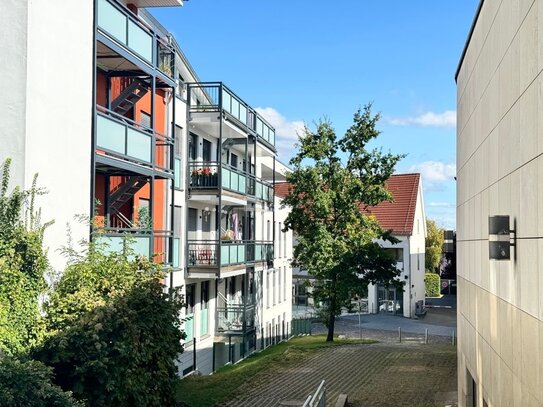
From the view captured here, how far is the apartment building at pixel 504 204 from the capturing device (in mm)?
6715

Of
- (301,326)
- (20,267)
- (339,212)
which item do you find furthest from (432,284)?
(20,267)

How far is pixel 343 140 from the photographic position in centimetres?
3097

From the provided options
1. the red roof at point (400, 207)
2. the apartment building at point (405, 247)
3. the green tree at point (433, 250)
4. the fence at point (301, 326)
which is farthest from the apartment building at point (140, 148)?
the green tree at point (433, 250)

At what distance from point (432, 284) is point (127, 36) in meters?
52.1

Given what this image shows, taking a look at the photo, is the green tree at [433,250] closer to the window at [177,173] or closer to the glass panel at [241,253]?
the glass panel at [241,253]

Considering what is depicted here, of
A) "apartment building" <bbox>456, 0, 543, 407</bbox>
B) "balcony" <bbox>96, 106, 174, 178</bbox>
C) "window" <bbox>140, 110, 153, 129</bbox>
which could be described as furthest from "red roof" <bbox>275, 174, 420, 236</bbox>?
"apartment building" <bbox>456, 0, 543, 407</bbox>

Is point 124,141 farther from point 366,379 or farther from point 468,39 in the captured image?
point 366,379

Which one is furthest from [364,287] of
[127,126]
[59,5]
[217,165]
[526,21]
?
[526,21]

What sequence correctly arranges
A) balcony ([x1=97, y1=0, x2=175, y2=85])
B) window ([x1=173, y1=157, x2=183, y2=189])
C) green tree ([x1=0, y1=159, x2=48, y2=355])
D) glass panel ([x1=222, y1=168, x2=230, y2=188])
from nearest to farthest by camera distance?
1. green tree ([x1=0, y1=159, x2=48, y2=355])
2. balcony ([x1=97, y1=0, x2=175, y2=85])
3. window ([x1=173, y1=157, x2=183, y2=189])
4. glass panel ([x1=222, y1=168, x2=230, y2=188])

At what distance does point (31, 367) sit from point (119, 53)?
8.19m

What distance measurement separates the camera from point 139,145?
640 inches

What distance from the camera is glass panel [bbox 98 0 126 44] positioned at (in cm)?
1453

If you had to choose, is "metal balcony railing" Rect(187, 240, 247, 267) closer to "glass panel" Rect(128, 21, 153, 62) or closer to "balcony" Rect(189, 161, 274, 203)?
"balcony" Rect(189, 161, 274, 203)

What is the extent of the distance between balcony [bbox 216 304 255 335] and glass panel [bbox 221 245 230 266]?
11.3 ft
